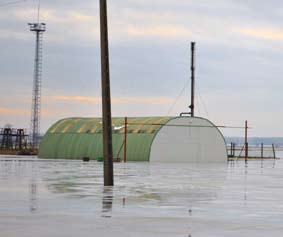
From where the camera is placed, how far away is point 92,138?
201 feet

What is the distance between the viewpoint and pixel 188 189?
24.8m

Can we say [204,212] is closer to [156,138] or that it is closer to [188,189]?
[188,189]

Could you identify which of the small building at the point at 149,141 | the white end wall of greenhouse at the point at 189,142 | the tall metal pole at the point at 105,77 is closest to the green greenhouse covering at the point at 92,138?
the small building at the point at 149,141

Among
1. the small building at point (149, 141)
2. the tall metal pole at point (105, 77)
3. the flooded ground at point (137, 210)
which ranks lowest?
the flooded ground at point (137, 210)

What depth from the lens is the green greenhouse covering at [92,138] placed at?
5750 centimetres

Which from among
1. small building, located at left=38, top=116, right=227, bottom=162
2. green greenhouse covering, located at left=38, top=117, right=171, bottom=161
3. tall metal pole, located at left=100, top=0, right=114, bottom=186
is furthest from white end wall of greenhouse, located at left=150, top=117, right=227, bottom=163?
tall metal pole, located at left=100, top=0, right=114, bottom=186

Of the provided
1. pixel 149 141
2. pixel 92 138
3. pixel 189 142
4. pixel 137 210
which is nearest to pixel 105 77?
pixel 137 210

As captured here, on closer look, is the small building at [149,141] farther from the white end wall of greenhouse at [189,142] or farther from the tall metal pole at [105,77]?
the tall metal pole at [105,77]

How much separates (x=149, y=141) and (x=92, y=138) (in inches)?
260

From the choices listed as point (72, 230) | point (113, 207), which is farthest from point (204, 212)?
point (72, 230)

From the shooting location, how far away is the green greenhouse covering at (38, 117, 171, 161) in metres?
57.5

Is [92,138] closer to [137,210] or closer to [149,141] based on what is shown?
[149,141]

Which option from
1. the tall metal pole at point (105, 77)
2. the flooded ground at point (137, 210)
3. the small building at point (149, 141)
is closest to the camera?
the flooded ground at point (137, 210)

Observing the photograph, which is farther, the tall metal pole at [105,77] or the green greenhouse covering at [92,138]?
the green greenhouse covering at [92,138]
